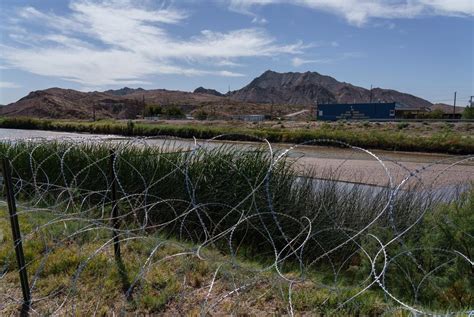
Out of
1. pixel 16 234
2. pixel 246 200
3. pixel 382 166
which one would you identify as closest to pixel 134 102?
pixel 382 166

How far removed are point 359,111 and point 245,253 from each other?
5381 cm

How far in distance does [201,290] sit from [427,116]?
59.5m

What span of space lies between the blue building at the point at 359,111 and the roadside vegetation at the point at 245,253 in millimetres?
51511

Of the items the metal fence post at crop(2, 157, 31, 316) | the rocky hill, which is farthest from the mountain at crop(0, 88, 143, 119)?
the metal fence post at crop(2, 157, 31, 316)

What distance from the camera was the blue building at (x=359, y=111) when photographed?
55044 millimetres

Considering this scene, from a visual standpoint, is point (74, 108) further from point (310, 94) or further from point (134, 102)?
point (310, 94)

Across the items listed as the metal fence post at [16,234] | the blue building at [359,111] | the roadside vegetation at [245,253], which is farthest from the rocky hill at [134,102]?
the metal fence post at [16,234]

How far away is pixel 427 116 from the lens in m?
56.5

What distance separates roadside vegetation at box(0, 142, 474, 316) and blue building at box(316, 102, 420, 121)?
51511mm

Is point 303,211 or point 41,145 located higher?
point 41,145

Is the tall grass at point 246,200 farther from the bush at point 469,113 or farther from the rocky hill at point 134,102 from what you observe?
the rocky hill at point 134,102

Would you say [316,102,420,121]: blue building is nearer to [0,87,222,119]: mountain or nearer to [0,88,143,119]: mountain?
[0,87,222,119]: mountain

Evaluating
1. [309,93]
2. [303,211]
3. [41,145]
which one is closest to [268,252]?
[303,211]

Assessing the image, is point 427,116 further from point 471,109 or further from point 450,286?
point 450,286
